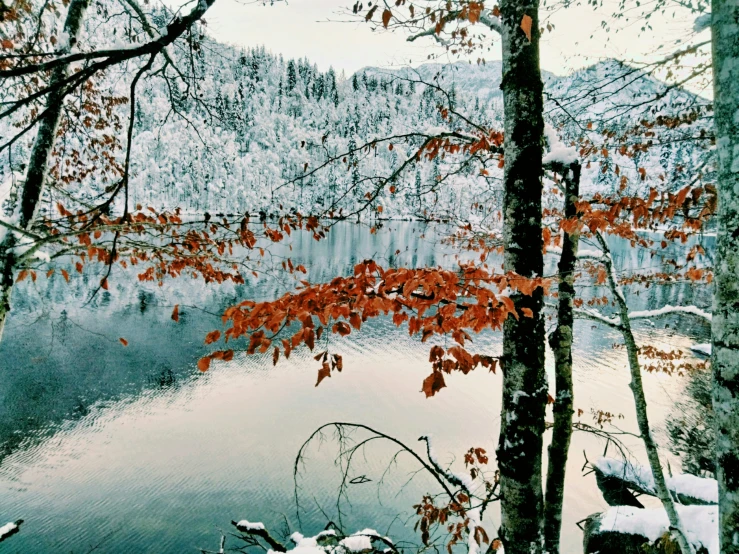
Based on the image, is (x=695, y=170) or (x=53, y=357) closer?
(x=695, y=170)

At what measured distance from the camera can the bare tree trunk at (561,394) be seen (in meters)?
5.51

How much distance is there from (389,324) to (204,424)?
59.4ft

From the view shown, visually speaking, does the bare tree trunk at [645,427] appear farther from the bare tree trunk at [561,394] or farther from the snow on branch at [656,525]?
the snow on branch at [656,525]

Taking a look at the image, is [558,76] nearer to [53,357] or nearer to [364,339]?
[364,339]

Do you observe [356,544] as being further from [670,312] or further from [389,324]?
[389,324]

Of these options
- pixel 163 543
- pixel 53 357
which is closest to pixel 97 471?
pixel 163 543

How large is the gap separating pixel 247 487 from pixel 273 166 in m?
178

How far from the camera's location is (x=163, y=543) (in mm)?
13375

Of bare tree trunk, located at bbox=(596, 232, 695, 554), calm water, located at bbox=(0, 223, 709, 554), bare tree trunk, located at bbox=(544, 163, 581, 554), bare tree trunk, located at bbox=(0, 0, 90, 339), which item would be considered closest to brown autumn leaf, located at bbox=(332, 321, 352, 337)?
bare tree trunk, located at bbox=(544, 163, 581, 554)

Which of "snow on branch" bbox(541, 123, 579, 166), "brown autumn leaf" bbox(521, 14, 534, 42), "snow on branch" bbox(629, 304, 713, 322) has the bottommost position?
"snow on branch" bbox(629, 304, 713, 322)

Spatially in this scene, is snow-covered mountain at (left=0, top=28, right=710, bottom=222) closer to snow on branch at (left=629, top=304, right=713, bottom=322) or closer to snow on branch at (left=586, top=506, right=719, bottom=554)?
snow on branch at (left=629, top=304, right=713, bottom=322)

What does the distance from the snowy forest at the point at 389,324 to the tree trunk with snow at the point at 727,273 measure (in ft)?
0.04

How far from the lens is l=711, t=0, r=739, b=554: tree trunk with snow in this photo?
175 cm

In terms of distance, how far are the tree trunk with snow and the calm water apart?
20.8ft
